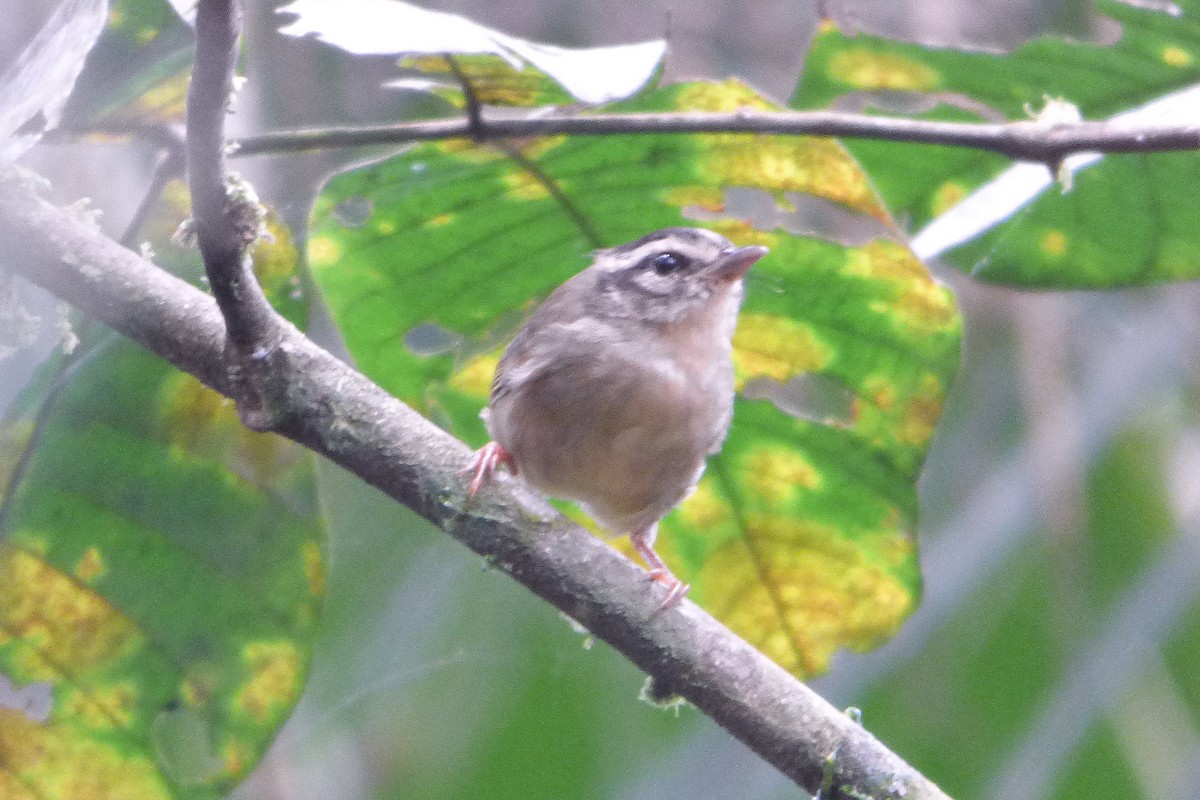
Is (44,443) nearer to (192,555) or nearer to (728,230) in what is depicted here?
(192,555)

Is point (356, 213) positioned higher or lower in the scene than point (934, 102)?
lower

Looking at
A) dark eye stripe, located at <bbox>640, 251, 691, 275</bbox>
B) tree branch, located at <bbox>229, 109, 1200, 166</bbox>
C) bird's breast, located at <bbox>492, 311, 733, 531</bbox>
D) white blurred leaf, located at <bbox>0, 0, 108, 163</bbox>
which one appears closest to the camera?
white blurred leaf, located at <bbox>0, 0, 108, 163</bbox>

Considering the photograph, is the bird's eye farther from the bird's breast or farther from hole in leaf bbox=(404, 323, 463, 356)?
hole in leaf bbox=(404, 323, 463, 356)

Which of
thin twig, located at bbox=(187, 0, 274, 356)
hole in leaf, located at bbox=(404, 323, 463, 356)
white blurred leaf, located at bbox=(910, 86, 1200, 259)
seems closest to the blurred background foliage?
hole in leaf, located at bbox=(404, 323, 463, 356)

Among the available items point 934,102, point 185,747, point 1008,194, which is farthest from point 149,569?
point 934,102

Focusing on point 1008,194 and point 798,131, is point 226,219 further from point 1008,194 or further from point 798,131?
point 1008,194

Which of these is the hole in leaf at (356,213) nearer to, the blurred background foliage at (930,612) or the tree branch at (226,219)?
the tree branch at (226,219)
